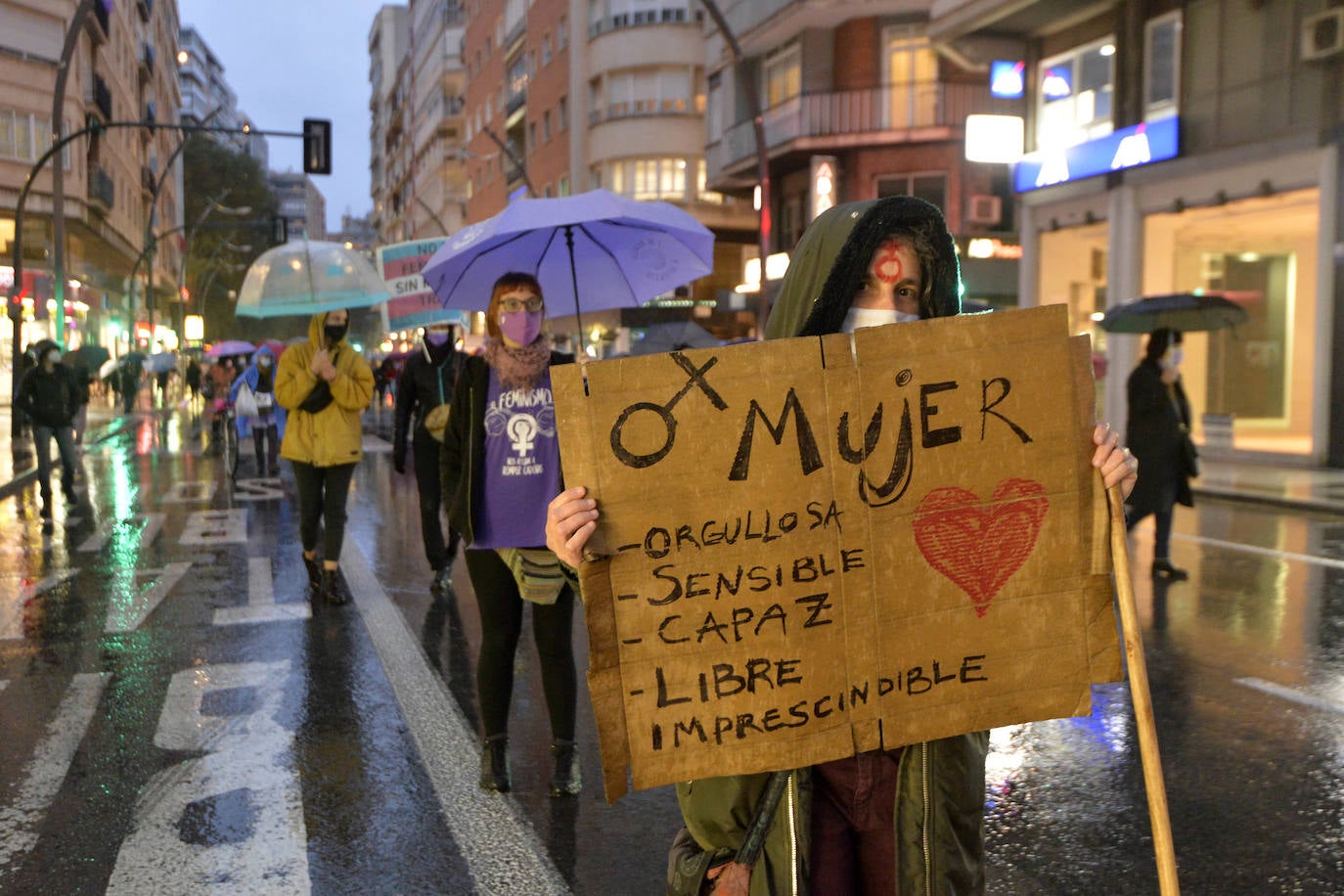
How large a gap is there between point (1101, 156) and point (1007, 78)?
3.02 meters

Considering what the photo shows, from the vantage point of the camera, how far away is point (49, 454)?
1291 cm

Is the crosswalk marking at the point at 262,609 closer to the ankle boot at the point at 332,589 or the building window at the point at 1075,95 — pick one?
the ankle boot at the point at 332,589

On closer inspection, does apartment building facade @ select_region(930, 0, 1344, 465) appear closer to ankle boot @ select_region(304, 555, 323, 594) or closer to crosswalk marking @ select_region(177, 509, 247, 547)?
crosswalk marking @ select_region(177, 509, 247, 547)

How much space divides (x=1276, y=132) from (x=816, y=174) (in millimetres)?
13121

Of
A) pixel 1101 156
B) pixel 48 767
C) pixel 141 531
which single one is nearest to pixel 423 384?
pixel 48 767

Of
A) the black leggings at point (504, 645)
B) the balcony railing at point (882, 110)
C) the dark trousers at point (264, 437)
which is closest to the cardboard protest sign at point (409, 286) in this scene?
the dark trousers at point (264, 437)

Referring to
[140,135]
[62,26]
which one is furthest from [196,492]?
[140,135]

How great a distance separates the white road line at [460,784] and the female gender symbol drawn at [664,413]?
2112 millimetres

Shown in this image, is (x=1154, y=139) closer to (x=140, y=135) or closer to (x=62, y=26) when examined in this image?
(x=62, y=26)

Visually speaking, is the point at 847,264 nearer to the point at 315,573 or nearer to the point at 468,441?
the point at 468,441

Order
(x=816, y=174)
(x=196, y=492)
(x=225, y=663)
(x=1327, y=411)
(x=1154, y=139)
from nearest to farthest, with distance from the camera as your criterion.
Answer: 1. (x=225, y=663)
2. (x=196, y=492)
3. (x=1327, y=411)
4. (x=1154, y=139)
5. (x=816, y=174)

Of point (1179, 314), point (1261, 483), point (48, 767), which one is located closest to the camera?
point (48, 767)

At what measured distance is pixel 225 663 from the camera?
660cm

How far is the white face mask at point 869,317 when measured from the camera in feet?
7.37
